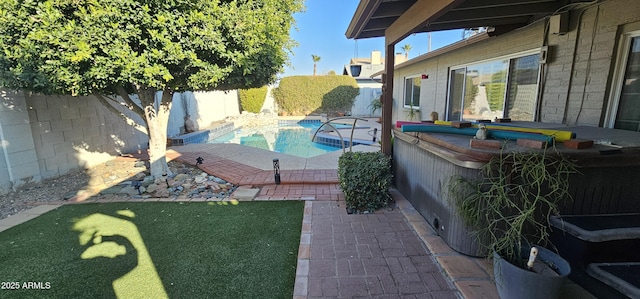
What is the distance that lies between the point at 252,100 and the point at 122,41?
1514 centimetres

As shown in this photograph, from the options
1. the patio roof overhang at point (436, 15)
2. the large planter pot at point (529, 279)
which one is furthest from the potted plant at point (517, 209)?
the patio roof overhang at point (436, 15)

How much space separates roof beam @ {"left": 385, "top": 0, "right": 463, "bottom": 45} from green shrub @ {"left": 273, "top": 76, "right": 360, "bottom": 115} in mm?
15349

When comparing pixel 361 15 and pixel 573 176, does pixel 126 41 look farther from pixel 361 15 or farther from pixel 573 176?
pixel 573 176

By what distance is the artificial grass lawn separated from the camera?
242 centimetres

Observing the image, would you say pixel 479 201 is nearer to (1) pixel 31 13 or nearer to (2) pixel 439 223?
(2) pixel 439 223

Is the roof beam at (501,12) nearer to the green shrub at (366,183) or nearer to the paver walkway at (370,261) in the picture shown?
the green shrub at (366,183)

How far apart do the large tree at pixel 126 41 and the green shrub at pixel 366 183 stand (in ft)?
7.46

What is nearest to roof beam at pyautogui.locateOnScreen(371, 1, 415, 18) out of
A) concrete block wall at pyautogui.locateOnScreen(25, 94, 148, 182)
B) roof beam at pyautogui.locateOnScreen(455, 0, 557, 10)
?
roof beam at pyautogui.locateOnScreen(455, 0, 557, 10)

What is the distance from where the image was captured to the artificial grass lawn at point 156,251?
7.94 ft

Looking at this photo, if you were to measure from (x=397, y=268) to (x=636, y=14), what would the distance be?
3.84m

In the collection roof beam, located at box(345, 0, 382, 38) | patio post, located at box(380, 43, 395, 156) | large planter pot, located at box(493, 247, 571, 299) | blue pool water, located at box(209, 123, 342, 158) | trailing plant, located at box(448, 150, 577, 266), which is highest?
roof beam, located at box(345, 0, 382, 38)

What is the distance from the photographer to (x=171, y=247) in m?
3.06

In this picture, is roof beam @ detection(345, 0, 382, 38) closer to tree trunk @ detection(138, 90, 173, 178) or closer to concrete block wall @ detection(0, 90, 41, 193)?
tree trunk @ detection(138, 90, 173, 178)

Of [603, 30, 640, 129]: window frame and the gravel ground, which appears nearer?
[603, 30, 640, 129]: window frame
